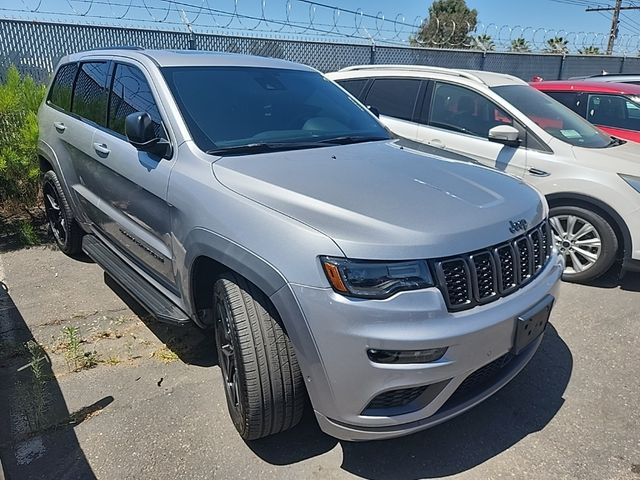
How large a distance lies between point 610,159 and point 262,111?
3.24 meters

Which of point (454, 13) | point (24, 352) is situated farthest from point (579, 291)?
point (454, 13)

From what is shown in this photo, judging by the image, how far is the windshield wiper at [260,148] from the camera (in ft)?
9.07

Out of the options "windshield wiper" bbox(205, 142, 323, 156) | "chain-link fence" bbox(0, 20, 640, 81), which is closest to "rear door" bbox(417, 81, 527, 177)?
"windshield wiper" bbox(205, 142, 323, 156)

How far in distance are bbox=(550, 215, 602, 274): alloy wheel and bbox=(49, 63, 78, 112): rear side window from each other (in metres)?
4.48

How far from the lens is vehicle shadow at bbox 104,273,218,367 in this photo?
3.33 m

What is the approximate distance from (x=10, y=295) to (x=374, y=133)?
3.24 meters

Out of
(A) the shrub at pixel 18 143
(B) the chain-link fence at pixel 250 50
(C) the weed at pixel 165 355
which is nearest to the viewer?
(C) the weed at pixel 165 355

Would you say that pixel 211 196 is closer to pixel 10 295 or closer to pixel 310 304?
pixel 310 304

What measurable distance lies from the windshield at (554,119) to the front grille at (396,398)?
11.9 feet

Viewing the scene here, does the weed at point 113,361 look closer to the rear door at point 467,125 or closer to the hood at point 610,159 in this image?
the rear door at point 467,125

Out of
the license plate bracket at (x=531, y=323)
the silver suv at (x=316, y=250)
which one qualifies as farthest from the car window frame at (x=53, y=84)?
the license plate bracket at (x=531, y=323)

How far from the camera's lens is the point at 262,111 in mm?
3213

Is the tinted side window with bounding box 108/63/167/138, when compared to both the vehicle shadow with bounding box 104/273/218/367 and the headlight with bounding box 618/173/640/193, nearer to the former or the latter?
the vehicle shadow with bounding box 104/273/218/367

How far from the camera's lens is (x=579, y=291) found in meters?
4.53
